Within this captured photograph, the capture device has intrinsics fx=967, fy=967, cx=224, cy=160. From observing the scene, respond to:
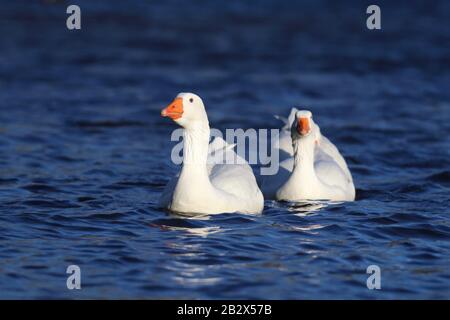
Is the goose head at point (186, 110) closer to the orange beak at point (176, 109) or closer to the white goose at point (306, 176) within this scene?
the orange beak at point (176, 109)

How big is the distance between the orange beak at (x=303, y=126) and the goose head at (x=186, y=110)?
1.72 m

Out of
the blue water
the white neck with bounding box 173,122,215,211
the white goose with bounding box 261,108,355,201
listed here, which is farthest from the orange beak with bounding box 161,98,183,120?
the white goose with bounding box 261,108,355,201

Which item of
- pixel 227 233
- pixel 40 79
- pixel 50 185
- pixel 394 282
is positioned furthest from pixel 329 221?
pixel 40 79

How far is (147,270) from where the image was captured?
9.16 meters

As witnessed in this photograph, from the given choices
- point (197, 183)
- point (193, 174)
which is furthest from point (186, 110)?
point (197, 183)

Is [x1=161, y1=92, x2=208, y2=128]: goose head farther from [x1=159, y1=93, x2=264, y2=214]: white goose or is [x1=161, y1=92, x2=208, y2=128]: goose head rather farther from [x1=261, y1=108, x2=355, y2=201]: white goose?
[x1=261, y1=108, x2=355, y2=201]: white goose

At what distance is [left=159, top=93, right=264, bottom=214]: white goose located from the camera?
35.1 ft

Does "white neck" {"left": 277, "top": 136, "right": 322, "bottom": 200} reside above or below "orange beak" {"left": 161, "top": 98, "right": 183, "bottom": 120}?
below

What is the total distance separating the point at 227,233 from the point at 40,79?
448 inches

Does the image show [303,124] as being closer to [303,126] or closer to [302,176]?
[303,126]

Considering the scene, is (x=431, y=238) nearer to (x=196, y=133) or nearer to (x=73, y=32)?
(x=196, y=133)

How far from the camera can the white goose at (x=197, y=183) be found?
10688 mm

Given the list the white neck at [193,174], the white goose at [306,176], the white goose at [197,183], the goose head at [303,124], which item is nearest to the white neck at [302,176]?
the white goose at [306,176]

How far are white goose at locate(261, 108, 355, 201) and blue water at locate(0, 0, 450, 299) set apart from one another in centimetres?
29
